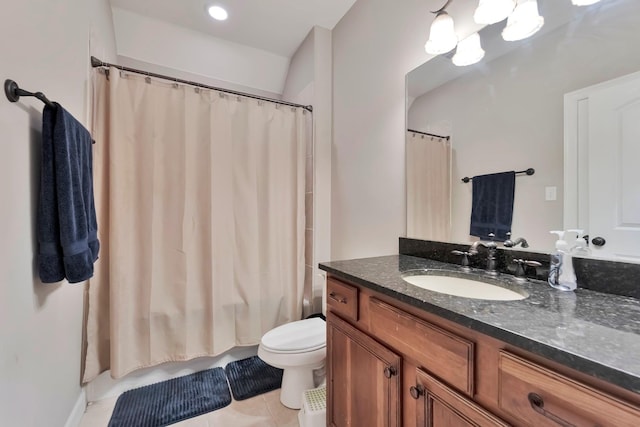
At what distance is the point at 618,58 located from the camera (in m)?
0.85

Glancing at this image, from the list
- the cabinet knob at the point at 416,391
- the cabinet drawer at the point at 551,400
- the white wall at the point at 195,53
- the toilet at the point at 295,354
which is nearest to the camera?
the cabinet drawer at the point at 551,400

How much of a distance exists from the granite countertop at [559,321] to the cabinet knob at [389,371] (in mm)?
246

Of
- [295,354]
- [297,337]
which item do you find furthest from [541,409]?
[297,337]

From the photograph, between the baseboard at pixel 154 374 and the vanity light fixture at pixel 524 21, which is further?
the baseboard at pixel 154 374

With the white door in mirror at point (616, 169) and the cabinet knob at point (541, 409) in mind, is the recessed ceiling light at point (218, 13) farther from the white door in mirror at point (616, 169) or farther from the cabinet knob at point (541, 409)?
the cabinet knob at point (541, 409)

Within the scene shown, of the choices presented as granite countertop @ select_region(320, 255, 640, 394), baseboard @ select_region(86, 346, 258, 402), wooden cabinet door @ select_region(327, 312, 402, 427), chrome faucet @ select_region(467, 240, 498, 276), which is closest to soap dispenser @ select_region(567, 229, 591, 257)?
granite countertop @ select_region(320, 255, 640, 394)

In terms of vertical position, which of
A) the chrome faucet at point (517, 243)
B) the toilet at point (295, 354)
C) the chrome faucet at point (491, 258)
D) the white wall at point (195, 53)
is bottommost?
the toilet at point (295, 354)

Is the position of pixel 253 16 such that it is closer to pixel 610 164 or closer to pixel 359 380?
pixel 610 164

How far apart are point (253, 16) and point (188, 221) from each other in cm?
Result: 163

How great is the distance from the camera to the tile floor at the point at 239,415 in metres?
1.49

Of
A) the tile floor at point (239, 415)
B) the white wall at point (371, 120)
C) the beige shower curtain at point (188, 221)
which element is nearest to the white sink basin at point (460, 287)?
the white wall at point (371, 120)

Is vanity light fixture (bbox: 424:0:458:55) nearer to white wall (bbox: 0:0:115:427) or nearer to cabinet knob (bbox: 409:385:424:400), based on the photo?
cabinet knob (bbox: 409:385:424:400)

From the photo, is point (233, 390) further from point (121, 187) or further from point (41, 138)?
point (41, 138)

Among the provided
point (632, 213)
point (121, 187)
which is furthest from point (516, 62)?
point (121, 187)
